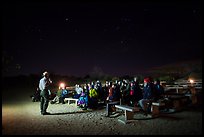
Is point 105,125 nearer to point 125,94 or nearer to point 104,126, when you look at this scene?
point 104,126

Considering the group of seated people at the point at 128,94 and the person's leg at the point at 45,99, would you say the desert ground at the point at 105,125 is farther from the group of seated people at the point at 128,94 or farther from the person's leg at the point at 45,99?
the group of seated people at the point at 128,94

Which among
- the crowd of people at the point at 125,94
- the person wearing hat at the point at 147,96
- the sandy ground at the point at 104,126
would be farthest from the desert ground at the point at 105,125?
the crowd of people at the point at 125,94

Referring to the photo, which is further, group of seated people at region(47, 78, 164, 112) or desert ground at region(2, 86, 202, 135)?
group of seated people at region(47, 78, 164, 112)

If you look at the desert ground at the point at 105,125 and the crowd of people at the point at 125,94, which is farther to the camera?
the crowd of people at the point at 125,94

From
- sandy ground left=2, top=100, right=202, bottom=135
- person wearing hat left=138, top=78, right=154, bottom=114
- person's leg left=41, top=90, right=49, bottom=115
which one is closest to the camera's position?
sandy ground left=2, top=100, right=202, bottom=135

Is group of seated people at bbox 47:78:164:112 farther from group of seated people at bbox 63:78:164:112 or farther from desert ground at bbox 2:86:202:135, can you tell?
desert ground at bbox 2:86:202:135

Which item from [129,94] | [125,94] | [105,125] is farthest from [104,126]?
[125,94]

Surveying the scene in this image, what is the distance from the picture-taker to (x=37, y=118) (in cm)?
994

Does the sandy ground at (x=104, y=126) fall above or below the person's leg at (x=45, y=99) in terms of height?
below

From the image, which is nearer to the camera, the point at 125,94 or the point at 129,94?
the point at 129,94

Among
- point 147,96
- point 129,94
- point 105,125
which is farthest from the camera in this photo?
point 129,94

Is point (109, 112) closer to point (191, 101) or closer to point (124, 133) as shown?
point (124, 133)

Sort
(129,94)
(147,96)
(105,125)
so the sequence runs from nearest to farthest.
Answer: (105,125) → (147,96) → (129,94)

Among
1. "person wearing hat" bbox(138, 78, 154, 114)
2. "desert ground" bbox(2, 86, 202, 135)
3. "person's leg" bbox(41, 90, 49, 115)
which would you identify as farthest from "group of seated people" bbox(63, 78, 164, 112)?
"person's leg" bbox(41, 90, 49, 115)
